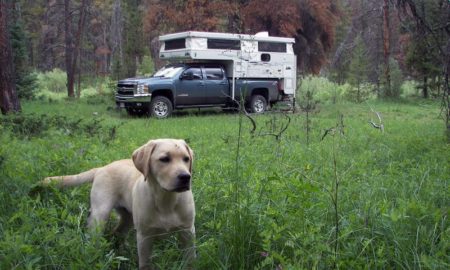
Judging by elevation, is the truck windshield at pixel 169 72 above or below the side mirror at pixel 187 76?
above

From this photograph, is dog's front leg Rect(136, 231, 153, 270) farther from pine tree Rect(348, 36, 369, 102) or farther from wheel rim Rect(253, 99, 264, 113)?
pine tree Rect(348, 36, 369, 102)

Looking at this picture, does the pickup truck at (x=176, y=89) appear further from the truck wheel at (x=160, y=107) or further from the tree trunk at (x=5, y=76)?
the tree trunk at (x=5, y=76)

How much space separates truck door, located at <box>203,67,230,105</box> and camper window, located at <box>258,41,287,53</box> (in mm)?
2325

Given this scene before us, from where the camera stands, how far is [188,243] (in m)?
3.43

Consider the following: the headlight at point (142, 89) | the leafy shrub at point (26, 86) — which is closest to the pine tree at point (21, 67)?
the leafy shrub at point (26, 86)

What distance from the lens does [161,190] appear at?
339 centimetres

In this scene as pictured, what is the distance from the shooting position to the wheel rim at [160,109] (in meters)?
16.4

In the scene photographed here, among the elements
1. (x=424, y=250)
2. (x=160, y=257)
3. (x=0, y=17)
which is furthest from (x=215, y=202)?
(x=0, y=17)

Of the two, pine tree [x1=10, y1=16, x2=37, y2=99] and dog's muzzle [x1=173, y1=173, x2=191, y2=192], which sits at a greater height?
pine tree [x1=10, y1=16, x2=37, y2=99]

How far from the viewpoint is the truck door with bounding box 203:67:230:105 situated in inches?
691

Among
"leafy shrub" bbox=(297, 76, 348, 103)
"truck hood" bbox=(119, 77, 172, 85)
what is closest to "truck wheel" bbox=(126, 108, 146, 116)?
"truck hood" bbox=(119, 77, 172, 85)

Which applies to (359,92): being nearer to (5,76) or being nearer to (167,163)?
(5,76)

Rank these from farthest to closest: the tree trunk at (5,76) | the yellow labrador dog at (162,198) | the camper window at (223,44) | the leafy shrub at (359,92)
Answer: the leafy shrub at (359,92), the camper window at (223,44), the tree trunk at (5,76), the yellow labrador dog at (162,198)

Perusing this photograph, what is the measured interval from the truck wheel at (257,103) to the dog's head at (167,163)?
15.6 meters
